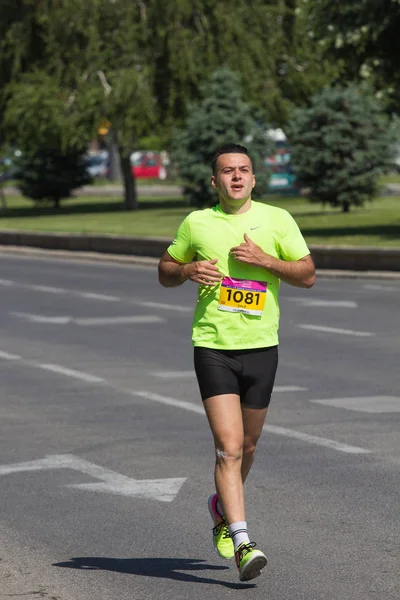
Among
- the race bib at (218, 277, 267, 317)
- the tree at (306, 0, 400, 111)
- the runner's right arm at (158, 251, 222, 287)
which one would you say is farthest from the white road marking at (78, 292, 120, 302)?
the race bib at (218, 277, 267, 317)

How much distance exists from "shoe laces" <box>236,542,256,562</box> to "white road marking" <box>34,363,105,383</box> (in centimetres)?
764

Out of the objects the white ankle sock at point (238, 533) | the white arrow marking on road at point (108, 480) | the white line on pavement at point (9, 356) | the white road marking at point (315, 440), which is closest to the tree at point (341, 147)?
the white line on pavement at point (9, 356)

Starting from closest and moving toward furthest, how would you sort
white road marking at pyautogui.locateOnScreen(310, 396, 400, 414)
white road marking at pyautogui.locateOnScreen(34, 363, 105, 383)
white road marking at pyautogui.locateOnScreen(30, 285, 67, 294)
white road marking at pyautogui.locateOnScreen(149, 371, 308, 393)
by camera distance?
white road marking at pyautogui.locateOnScreen(310, 396, 400, 414), white road marking at pyautogui.locateOnScreen(149, 371, 308, 393), white road marking at pyautogui.locateOnScreen(34, 363, 105, 383), white road marking at pyautogui.locateOnScreen(30, 285, 67, 294)

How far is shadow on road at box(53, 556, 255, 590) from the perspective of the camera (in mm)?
6883

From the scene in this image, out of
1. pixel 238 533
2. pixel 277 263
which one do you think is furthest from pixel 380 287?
pixel 238 533

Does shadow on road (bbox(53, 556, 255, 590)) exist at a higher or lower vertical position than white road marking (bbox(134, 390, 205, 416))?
higher

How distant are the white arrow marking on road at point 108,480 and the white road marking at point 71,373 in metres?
3.95

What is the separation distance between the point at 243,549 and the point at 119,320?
1348 cm

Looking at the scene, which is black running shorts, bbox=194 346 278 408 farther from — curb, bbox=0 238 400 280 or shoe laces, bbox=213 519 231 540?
curb, bbox=0 238 400 280

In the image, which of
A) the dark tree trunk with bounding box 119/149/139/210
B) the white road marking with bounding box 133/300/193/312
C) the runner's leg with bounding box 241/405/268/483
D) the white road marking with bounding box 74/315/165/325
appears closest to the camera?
the runner's leg with bounding box 241/405/268/483

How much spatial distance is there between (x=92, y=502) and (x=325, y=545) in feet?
5.75

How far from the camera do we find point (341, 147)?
4647 centimetres

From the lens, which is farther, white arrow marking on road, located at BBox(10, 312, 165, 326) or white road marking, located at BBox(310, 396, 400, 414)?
white arrow marking on road, located at BBox(10, 312, 165, 326)

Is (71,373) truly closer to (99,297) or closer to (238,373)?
(238,373)
